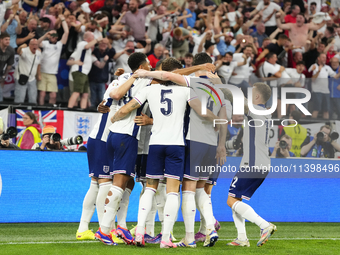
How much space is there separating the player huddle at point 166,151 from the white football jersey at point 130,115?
13 mm

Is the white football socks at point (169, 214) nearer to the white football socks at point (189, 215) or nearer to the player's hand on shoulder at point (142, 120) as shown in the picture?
the white football socks at point (189, 215)

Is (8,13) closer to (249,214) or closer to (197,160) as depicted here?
(197,160)

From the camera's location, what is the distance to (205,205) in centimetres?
625

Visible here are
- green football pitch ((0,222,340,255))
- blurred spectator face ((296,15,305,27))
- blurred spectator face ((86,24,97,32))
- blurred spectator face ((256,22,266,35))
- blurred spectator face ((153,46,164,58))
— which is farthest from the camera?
blurred spectator face ((296,15,305,27))

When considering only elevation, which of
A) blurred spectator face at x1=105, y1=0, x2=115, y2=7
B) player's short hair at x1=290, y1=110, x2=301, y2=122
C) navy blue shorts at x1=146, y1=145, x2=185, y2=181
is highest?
blurred spectator face at x1=105, y1=0, x2=115, y2=7

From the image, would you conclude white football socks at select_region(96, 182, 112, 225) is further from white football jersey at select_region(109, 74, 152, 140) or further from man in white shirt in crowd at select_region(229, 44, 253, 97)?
man in white shirt in crowd at select_region(229, 44, 253, 97)

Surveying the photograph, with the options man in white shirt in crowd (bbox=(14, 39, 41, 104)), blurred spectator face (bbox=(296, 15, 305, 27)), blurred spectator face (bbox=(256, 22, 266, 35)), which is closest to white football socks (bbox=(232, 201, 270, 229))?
man in white shirt in crowd (bbox=(14, 39, 41, 104))

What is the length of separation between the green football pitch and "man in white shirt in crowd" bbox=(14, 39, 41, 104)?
13.8ft

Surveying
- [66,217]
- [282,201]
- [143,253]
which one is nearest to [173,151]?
[143,253]

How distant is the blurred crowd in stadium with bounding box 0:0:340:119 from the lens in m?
12.1

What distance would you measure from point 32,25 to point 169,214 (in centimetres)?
808

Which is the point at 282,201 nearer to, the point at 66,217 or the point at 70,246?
the point at 66,217

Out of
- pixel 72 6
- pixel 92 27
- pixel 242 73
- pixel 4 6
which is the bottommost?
pixel 242 73

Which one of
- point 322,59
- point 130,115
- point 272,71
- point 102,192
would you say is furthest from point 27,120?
point 322,59
